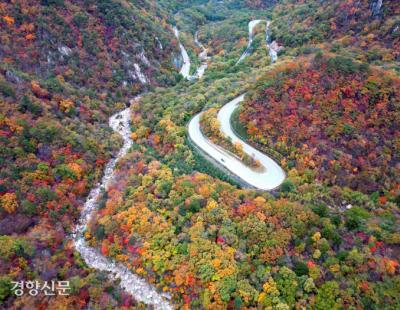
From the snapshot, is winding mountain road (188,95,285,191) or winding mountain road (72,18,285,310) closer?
winding mountain road (72,18,285,310)

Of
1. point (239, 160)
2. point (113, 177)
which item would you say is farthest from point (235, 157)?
point (113, 177)

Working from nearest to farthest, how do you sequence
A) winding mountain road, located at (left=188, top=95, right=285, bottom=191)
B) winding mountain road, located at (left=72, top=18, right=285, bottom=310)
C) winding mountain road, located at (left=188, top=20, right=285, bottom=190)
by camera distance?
winding mountain road, located at (left=72, top=18, right=285, bottom=310)
winding mountain road, located at (left=188, top=95, right=285, bottom=191)
winding mountain road, located at (left=188, top=20, right=285, bottom=190)

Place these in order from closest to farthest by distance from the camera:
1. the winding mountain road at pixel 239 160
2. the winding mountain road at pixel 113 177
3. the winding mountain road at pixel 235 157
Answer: the winding mountain road at pixel 113 177 → the winding mountain road at pixel 239 160 → the winding mountain road at pixel 235 157

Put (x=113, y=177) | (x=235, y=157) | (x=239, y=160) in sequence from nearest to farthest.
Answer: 1. (x=239, y=160)
2. (x=235, y=157)
3. (x=113, y=177)

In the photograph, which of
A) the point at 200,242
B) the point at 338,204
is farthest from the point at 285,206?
Result: the point at 200,242

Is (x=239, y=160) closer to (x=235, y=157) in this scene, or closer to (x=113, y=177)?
(x=235, y=157)

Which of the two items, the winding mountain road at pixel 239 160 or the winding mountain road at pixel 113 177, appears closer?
the winding mountain road at pixel 113 177

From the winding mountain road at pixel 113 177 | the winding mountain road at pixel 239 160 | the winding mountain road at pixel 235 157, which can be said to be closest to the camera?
the winding mountain road at pixel 113 177

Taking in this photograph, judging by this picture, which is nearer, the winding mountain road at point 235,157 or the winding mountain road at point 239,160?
the winding mountain road at point 239,160

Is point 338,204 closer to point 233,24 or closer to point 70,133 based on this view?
point 70,133

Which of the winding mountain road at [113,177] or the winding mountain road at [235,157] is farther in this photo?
the winding mountain road at [235,157]

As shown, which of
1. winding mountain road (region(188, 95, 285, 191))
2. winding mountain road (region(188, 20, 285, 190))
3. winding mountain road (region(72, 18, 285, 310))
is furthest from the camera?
winding mountain road (region(188, 20, 285, 190))
